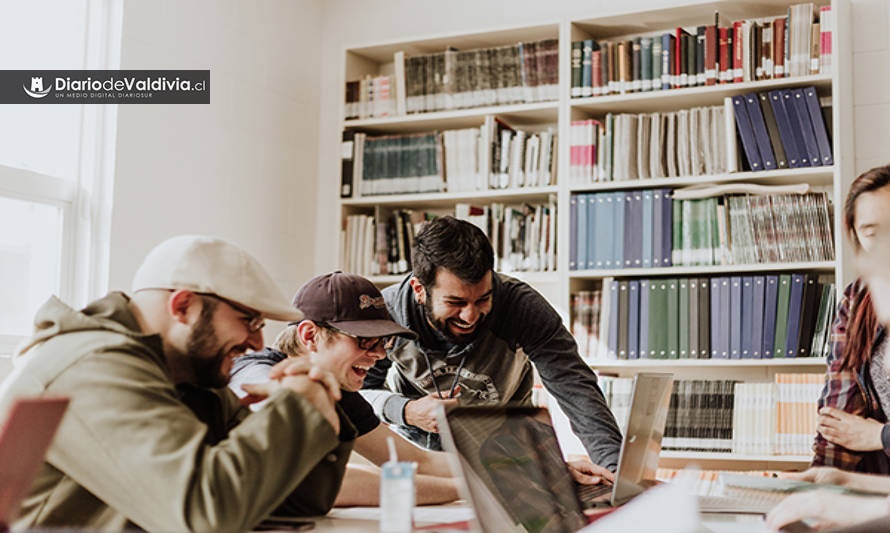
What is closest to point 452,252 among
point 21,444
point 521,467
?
point 521,467

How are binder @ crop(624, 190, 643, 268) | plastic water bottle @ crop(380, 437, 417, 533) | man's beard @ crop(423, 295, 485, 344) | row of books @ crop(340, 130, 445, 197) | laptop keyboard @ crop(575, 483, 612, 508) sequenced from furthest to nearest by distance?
row of books @ crop(340, 130, 445, 197) → binder @ crop(624, 190, 643, 268) → man's beard @ crop(423, 295, 485, 344) → laptop keyboard @ crop(575, 483, 612, 508) → plastic water bottle @ crop(380, 437, 417, 533)

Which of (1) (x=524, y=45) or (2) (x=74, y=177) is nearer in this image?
(2) (x=74, y=177)

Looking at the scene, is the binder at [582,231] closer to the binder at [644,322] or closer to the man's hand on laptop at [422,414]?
the binder at [644,322]

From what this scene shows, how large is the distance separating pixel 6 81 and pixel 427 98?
178cm

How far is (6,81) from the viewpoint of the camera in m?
3.29

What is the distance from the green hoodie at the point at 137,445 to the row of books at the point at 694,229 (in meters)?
2.64

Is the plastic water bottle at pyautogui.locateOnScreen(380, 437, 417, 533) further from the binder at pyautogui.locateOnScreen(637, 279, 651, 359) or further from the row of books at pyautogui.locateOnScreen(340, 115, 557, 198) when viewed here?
the row of books at pyautogui.locateOnScreen(340, 115, 557, 198)

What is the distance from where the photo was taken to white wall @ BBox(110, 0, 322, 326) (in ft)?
12.0

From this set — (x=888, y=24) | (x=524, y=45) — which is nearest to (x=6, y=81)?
(x=524, y=45)

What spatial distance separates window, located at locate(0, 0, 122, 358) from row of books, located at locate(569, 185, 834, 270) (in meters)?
1.85

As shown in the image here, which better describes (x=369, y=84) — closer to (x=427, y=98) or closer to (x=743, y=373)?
(x=427, y=98)

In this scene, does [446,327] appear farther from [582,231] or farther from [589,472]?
[582,231]

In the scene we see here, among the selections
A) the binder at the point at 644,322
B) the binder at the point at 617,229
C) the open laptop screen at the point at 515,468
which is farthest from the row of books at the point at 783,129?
the open laptop screen at the point at 515,468

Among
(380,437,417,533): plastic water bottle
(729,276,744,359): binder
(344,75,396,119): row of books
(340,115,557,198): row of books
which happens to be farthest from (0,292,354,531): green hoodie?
(344,75,396,119): row of books
